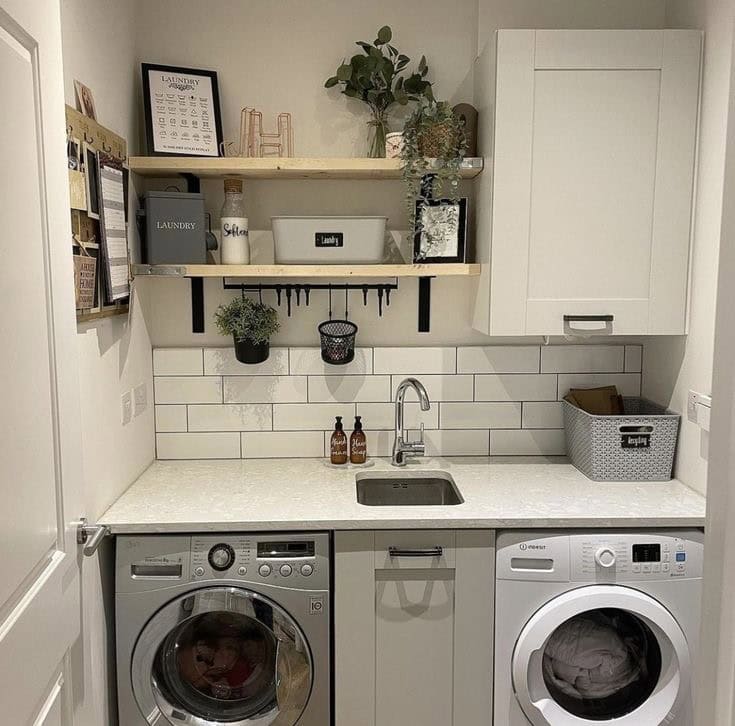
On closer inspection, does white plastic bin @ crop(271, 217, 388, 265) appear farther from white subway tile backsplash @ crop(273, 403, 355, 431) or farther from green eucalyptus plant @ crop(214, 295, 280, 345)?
white subway tile backsplash @ crop(273, 403, 355, 431)

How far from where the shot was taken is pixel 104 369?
2088 mm

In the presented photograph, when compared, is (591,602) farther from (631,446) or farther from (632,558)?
(631,446)

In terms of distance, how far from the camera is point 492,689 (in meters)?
2.15

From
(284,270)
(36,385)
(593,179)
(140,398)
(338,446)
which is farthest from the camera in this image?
(338,446)

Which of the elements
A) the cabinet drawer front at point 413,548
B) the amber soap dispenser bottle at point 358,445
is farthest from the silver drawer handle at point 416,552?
the amber soap dispenser bottle at point 358,445

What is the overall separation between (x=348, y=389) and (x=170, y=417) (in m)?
0.64

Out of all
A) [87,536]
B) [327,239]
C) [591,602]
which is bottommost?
[591,602]

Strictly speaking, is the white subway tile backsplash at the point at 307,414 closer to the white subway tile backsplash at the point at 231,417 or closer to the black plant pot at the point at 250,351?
the white subway tile backsplash at the point at 231,417

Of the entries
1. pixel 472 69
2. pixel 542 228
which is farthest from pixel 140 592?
pixel 472 69

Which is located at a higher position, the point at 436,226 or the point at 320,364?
the point at 436,226

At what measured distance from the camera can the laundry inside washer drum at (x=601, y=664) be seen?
7.15 ft

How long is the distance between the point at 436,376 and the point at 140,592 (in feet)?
4.02

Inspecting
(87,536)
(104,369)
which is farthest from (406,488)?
(87,536)

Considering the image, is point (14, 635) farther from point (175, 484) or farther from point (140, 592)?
point (175, 484)
